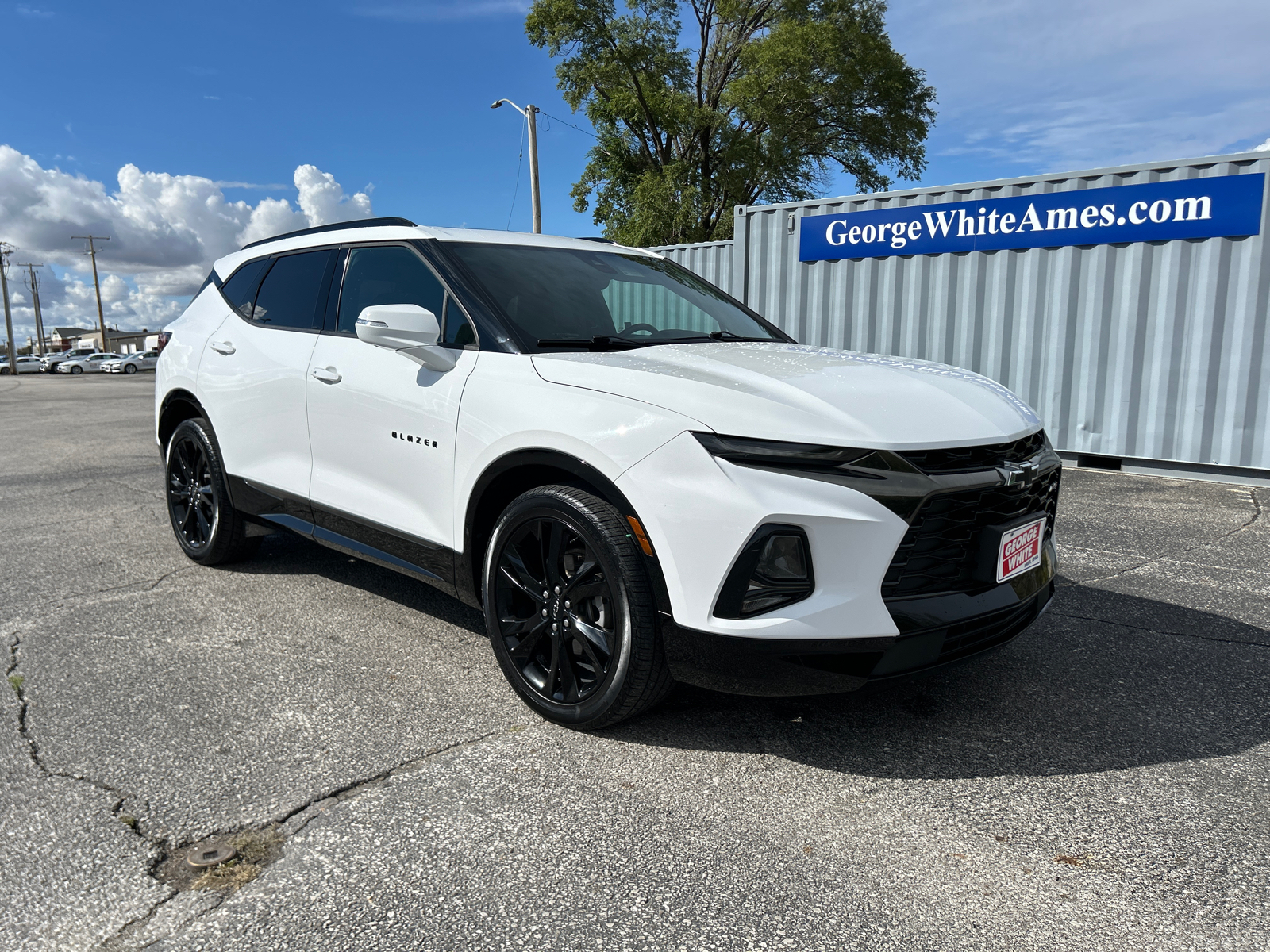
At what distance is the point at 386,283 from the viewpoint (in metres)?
3.79

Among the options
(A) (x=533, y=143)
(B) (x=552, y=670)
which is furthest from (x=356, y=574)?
(A) (x=533, y=143)

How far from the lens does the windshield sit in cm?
335

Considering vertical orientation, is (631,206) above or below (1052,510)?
above

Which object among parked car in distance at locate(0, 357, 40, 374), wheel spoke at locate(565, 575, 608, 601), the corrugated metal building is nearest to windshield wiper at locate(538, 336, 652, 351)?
wheel spoke at locate(565, 575, 608, 601)

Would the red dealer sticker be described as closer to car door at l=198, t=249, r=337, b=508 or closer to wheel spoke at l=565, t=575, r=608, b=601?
wheel spoke at l=565, t=575, r=608, b=601

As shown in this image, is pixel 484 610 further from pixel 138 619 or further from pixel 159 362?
pixel 159 362

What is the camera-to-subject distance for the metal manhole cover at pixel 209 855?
2.22 meters

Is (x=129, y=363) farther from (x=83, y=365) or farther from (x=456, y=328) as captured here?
(x=456, y=328)

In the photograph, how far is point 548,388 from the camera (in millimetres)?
2926

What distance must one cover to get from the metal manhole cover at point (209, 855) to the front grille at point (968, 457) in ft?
6.67

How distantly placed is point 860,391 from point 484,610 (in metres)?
1.49

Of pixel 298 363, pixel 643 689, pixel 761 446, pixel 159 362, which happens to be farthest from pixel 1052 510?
pixel 159 362

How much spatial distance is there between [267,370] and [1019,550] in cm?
335

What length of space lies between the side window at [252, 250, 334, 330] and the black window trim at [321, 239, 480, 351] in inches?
5.4
